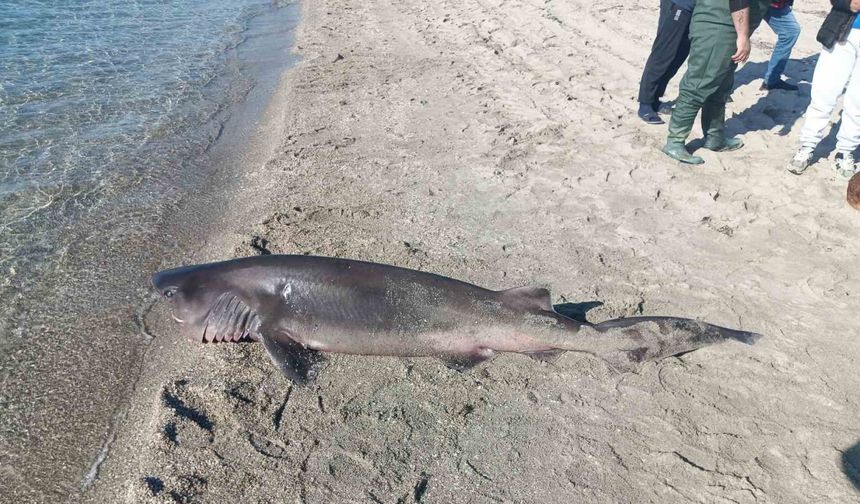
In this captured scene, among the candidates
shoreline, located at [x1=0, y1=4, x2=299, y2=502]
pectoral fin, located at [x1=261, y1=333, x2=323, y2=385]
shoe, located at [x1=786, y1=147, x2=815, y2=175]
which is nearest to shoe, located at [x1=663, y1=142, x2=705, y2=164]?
shoe, located at [x1=786, y1=147, x2=815, y2=175]

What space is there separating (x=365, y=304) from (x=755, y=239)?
12.1 feet

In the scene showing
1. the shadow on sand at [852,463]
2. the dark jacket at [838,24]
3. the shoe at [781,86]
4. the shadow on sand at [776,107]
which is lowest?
the shadow on sand at [776,107]

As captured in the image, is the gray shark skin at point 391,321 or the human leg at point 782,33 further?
the human leg at point 782,33

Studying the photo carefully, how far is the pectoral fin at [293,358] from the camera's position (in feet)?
13.4

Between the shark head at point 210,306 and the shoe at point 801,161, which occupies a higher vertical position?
the shark head at point 210,306

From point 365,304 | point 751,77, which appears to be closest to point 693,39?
point 751,77

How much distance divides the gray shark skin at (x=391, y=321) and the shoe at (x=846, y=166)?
10.1 feet

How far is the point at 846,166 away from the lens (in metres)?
6.32

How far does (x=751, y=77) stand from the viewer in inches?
346

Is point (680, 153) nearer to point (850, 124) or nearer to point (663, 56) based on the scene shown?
point (663, 56)

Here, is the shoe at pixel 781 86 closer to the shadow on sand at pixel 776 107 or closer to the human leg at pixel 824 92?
the shadow on sand at pixel 776 107

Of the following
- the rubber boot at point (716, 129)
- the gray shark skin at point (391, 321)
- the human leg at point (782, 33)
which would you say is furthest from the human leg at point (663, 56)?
the gray shark skin at point (391, 321)

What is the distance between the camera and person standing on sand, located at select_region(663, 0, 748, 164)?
6.05 metres

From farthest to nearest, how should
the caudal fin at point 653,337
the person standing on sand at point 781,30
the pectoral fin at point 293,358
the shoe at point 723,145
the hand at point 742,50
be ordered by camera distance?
the person standing on sand at point 781,30
the shoe at point 723,145
the hand at point 742,50
the caudal fin at point 653,337
the pectoral fin at point 293,358
